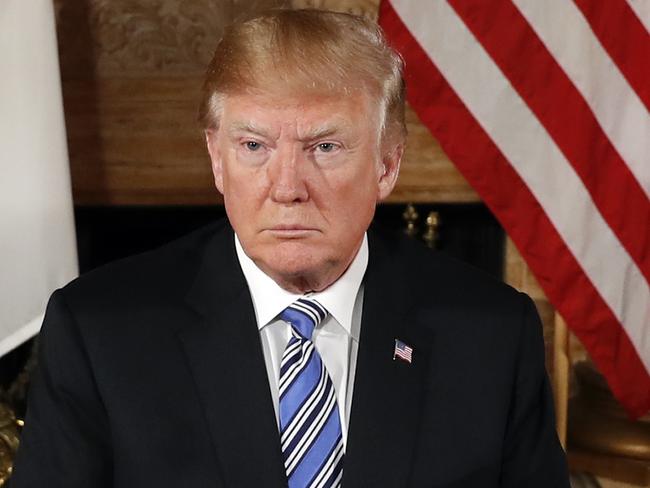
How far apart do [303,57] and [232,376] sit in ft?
1.49

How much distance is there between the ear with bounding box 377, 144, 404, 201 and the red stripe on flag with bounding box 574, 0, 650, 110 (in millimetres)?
1541

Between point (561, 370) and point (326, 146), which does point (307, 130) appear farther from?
point (561, 370)

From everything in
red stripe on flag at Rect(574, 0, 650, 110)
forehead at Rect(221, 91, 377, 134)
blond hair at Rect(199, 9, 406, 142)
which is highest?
red stripe on flag at Rect(574, 0, 650, 110)

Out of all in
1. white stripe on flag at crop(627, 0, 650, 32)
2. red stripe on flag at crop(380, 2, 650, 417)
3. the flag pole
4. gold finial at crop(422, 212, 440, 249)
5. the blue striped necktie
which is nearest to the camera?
the blue striped necktie

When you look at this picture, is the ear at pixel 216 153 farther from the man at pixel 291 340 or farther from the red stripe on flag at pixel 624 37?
the red stripe on flag at pixel 624 37

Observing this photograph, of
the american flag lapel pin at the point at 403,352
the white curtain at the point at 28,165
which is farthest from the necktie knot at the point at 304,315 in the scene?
the white curtain at the point at 28,165

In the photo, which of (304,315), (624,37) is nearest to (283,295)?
(304,315)

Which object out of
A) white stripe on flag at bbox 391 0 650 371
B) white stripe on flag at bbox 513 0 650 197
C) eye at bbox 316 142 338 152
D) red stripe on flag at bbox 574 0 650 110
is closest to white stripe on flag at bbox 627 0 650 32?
red stripe on flag at bbox 574 0 650 110

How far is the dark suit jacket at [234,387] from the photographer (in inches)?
60.1

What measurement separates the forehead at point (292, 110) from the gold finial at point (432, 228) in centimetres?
187

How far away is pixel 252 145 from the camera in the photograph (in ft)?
4.82

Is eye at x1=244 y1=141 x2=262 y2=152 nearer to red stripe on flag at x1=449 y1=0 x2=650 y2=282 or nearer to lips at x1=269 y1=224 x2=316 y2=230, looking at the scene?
lips at x1=269 y1=224 x2=316 y2=230

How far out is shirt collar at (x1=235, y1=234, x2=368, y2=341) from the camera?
1601mm

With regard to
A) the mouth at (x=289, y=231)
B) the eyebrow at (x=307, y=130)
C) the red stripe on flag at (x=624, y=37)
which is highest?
the red stripe on flag at (x=624, y=37)
